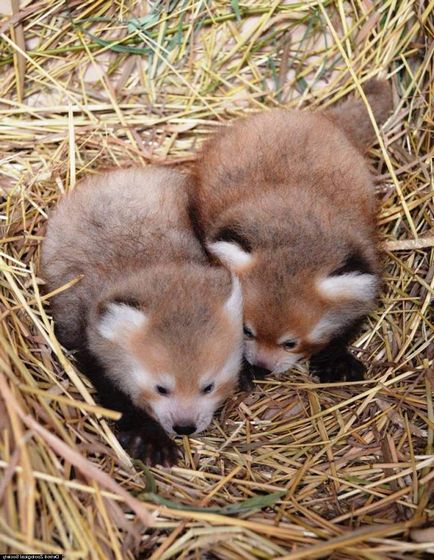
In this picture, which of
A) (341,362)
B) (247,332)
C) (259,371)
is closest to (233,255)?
(247,332)

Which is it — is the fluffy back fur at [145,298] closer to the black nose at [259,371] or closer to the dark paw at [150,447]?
the dark paw at [150,447]

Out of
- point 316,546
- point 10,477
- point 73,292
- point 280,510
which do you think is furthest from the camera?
point 73,292

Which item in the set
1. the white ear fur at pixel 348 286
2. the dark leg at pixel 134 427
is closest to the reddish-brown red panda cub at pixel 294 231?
the white ear fur at pixel 348 286

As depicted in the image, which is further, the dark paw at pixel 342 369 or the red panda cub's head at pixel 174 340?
the dark paw at pixel 342 369

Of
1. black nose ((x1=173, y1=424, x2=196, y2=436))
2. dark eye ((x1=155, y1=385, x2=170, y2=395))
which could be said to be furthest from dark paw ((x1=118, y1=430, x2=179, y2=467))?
dark eye ((x1=155, y1=385, x2=170, y2=395))

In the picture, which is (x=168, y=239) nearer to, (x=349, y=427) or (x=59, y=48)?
(x=349, y=427)

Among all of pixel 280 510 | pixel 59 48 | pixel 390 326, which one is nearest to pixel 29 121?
pixel 59 48

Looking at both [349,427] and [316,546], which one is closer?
[316,546]
